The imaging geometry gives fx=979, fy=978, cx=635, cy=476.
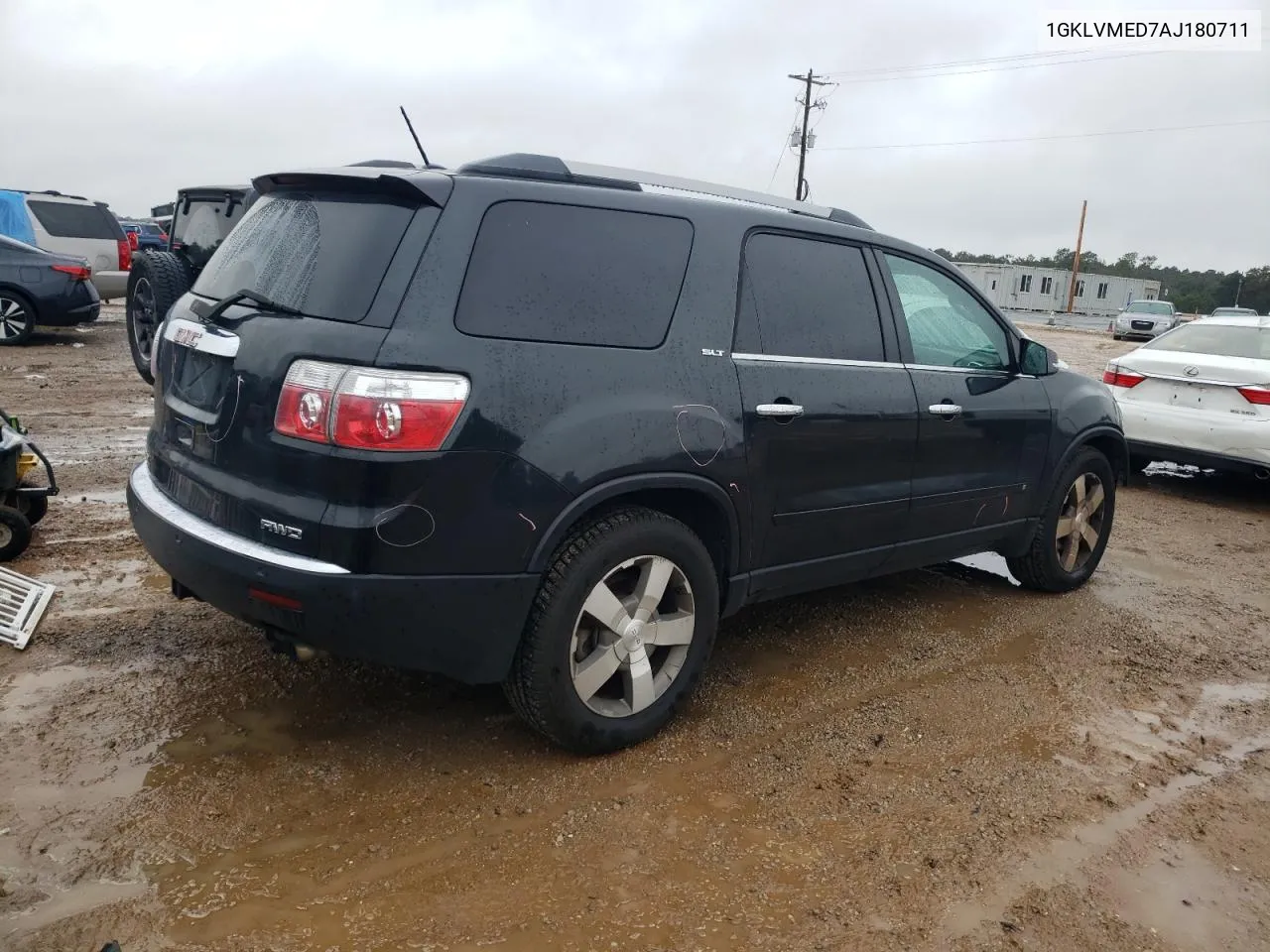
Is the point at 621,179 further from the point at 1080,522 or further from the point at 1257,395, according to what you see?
the point at 1257,395

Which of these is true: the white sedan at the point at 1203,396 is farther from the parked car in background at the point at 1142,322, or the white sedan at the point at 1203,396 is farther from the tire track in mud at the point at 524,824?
the parked car in background at the point at 1142,322

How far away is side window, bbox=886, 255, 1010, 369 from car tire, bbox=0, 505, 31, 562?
417cm

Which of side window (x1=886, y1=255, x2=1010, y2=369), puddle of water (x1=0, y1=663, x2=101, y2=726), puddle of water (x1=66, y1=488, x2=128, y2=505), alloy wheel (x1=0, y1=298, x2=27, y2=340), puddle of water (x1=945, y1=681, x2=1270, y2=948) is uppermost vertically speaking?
side window (x1=886, y1=255, x2=1010, y2=369)

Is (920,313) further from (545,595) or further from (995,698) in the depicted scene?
(545,595)

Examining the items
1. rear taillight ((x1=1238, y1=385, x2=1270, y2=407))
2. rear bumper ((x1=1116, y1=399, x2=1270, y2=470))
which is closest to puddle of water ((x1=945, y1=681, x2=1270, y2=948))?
rear bumper ((x1=1116, y1=399, x2=1270, y2=470))

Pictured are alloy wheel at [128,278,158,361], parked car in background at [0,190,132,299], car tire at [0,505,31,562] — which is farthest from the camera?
parked car in background at [0,190,132,299]

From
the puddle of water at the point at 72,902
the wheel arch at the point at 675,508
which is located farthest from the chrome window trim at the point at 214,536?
the puddle of water at the point at 72,902

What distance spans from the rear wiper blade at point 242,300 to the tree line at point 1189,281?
6262 cm

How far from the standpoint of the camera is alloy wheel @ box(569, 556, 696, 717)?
3.14m

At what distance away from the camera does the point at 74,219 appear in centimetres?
1549

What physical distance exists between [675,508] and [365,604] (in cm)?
113

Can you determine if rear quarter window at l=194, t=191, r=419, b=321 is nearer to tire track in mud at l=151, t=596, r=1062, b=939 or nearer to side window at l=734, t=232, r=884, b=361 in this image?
side window at l=734, t=232, r=884, b=361

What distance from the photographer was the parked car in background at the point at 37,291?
41.4 ft

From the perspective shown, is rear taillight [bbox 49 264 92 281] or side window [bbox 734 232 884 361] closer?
side window [bbox 734 232 884 361]
